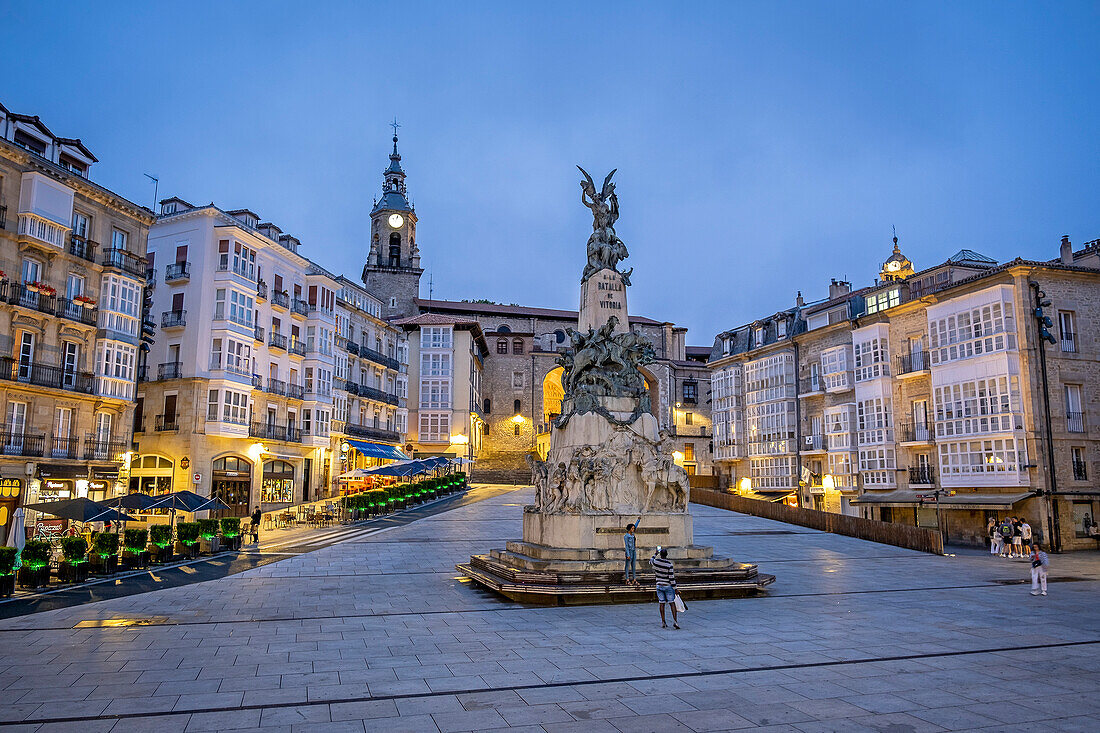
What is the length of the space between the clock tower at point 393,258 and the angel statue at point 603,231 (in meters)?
55.5

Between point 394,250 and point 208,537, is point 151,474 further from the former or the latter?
point 394,250

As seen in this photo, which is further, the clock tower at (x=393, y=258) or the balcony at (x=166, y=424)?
the clock tower at (x=393, y=258)

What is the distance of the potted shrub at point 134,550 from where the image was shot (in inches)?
794

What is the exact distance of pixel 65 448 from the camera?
96.8 feet

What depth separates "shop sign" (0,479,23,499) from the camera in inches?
1067

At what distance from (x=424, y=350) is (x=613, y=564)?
5061 cm

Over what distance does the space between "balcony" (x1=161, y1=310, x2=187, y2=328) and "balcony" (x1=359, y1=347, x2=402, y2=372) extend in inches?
692

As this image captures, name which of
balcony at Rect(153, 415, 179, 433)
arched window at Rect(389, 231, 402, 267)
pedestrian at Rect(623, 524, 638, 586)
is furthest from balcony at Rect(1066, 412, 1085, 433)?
arched window at Rect(389, 231, 402, 267)

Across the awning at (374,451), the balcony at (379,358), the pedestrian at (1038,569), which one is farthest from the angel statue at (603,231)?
the balcony at (379,358)

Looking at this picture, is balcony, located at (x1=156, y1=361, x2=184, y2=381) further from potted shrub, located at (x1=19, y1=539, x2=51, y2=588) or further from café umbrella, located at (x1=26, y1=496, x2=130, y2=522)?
potted shrub, located at (x1=19, y1=539, x2=51, y2=588)

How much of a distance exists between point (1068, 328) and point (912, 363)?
7446 mm

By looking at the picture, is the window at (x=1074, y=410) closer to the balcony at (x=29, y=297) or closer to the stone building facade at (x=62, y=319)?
the stone building facade at (x=62, y=319)

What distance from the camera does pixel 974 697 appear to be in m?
8.28

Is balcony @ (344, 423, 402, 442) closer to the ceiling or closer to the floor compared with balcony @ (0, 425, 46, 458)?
closer to the ceiling
